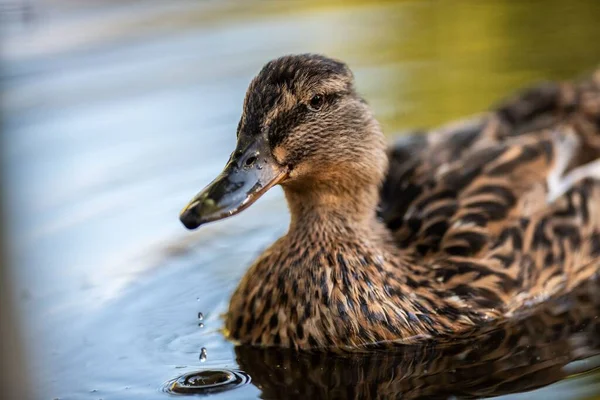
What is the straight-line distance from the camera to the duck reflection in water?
17.8 ft

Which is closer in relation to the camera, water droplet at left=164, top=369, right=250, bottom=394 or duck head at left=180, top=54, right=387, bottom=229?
duck head at left=180, top=54, right=387, bottom=229

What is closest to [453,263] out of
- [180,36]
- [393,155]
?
[393,155]

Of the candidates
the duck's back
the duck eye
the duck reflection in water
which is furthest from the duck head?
the duck reflection in water

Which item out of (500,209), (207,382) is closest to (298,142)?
(207,382)

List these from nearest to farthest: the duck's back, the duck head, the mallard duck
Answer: the duck head
the mallard duck
the duck's back

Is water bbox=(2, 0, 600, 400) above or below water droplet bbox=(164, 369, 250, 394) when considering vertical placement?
above

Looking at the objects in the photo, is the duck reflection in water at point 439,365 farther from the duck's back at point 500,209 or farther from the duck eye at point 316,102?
the duck eye at point 316,102

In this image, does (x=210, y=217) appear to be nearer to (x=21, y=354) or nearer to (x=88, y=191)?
(x=21, y=354)

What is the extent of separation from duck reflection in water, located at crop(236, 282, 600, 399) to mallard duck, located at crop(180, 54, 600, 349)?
0.32ft

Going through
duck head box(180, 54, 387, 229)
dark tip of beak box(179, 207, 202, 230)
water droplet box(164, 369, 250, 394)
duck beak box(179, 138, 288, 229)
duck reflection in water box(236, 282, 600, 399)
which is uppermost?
duck head box(180, 54, 387, 229)

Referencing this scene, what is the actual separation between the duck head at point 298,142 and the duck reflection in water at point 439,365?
98cm

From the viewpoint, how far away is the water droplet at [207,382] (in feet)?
18.3

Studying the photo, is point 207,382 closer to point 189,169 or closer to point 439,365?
point 439,365

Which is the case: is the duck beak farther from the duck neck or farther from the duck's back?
the duck's back
